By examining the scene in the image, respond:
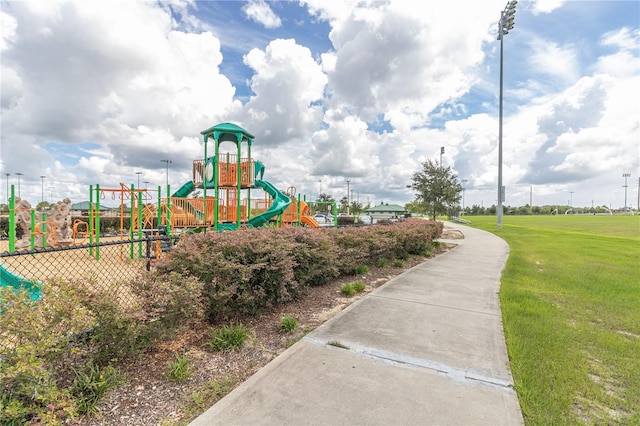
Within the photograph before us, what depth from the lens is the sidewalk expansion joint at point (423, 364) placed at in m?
2.85

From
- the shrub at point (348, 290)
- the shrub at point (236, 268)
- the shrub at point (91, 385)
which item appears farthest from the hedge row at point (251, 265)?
the shrub at point (91, 385)

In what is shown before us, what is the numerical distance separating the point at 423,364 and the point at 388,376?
465mm

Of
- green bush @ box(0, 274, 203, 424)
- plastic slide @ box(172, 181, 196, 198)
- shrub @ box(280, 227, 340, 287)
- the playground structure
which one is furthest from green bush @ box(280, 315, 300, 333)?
plastic slide @ box(172, 181, 196, 198)

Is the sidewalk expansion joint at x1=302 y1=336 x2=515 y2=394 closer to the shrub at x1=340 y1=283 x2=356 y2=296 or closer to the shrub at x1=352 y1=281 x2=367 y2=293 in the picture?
the shrub at x1=340 y1=283 x2=356 y2=296

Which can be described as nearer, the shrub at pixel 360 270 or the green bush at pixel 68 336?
the green bush at pixel 68 336

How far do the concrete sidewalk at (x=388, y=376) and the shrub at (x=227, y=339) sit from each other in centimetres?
55

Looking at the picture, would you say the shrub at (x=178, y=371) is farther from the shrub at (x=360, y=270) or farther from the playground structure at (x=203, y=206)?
the playground structure at (x=203, y=206)

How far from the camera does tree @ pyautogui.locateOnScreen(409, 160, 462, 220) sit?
1792 cm

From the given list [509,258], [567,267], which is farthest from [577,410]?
[509,258]

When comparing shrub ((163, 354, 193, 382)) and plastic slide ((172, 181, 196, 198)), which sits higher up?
plastic slide ((172, 181, 196, 198))

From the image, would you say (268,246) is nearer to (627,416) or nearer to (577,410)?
(577,410)

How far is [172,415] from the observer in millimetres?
2363

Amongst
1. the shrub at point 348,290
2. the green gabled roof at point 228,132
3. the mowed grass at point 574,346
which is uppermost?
the green gabled roof at point 228,132

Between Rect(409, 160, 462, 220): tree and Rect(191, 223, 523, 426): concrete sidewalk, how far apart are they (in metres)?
13.9
